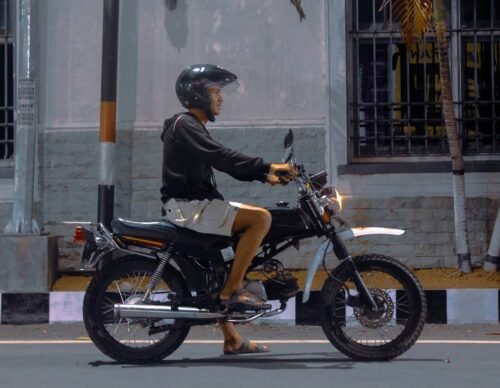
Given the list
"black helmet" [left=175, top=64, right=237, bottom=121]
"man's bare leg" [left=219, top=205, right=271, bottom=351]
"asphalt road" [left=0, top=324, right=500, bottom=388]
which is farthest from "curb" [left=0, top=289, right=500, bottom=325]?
"black helmet" [left=175, top=64, right=237, bottom=121]

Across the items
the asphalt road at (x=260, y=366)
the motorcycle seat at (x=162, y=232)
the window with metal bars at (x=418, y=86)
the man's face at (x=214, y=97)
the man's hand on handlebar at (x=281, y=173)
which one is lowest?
the asphalt road at (x=260, y=366)

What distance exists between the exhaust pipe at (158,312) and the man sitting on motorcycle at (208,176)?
0.14m

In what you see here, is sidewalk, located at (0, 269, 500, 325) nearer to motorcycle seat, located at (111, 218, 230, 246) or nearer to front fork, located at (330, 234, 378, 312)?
front fork, located at (330, 234, 378, 312)

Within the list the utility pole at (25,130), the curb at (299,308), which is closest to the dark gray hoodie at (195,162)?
the curb at (299,308)

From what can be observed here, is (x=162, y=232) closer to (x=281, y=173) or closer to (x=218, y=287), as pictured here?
(x=218, y=287)

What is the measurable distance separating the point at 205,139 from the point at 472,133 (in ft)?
15.1

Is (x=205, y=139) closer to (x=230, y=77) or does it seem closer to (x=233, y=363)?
(x=230, y=77)

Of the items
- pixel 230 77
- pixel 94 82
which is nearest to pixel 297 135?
pixel 94 82

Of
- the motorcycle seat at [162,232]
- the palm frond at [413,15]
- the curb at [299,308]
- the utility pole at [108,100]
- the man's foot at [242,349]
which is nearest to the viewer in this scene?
the motorcycle seat at [162,232]

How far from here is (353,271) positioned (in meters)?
7.22

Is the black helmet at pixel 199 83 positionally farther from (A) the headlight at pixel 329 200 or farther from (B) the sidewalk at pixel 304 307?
(B) the sidewalk at pixel 304 307

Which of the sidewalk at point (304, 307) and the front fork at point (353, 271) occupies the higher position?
the front fork at point (353, 271)

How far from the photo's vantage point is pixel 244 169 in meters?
7.04

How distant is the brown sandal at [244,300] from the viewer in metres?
7.05
